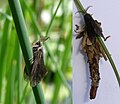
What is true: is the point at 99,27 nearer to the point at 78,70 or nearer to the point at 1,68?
the point at 78,70

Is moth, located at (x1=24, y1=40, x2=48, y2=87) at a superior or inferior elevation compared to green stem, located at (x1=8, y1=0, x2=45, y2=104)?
inferior

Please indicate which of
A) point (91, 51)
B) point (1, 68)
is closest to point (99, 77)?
point (91, 51)

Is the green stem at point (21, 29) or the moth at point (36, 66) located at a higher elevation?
the green stem at point (21, 29)

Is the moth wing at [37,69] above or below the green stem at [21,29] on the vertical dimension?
below

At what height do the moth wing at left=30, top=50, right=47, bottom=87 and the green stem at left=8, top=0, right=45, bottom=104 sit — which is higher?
the green stem at left=8, top=0, right=45, bottom=104

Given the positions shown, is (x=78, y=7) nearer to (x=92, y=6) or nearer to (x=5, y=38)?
(x=92, y=6)

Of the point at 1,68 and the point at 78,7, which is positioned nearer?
→ the point at 78,7

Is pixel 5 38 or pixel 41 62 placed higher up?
pixel 5 38
